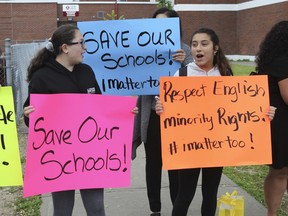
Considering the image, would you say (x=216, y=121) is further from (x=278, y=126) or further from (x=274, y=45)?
(x=274, y=45)

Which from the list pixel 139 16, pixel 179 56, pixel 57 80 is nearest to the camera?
pixel 57 80

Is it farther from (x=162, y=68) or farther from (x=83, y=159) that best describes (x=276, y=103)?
(x=83, y=159)

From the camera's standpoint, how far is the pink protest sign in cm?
271

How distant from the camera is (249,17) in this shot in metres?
29.2

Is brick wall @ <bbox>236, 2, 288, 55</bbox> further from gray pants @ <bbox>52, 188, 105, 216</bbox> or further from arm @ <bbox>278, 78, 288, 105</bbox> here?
gray pants @ <bbox>52, 188, 105, 216</bbox>

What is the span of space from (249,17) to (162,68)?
27460 millimetres

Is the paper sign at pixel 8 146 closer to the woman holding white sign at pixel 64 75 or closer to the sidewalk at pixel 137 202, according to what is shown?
the woman holding white sign at pixel 64 75

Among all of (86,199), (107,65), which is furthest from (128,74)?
(86,199)

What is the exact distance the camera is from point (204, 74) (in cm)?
319

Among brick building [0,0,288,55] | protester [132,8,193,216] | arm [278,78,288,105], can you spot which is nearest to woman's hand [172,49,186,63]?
protester [132,8,193,216]

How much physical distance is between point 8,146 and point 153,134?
4.09ft

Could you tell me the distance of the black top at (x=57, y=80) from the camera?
271cm

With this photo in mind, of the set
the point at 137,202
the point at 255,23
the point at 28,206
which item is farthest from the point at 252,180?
the point at 255,23

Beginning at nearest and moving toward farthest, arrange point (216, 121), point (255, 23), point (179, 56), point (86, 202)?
point (86, 202) < point (216, 121) < point (179, 56) < point (255, 23)
